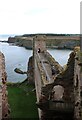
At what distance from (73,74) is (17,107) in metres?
8.98

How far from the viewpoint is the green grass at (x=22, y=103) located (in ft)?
77.0

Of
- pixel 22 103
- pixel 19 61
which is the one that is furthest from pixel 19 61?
pixel 22 103

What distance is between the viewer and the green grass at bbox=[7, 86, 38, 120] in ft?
77.0

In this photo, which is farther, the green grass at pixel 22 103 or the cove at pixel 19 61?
the cove at pixel 19 61

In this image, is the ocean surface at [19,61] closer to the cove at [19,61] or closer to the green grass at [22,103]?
the cove at [19,61]

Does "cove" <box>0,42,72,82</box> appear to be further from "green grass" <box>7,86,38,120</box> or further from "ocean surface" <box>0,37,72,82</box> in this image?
"green grass" <box>7,86,38,120</box>

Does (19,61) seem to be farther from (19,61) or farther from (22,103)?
(22,103)

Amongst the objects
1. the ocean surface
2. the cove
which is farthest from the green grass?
the ocean surface

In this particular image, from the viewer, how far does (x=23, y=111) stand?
24.4 meters

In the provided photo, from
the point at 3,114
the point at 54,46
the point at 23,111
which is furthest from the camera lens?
the point at 54,46

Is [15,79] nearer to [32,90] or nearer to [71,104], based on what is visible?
[32,90]

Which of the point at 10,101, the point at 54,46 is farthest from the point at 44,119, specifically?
the point at 54,46

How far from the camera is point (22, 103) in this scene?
26.8 metres

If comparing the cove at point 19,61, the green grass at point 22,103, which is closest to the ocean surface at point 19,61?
the cove at point 19,61
